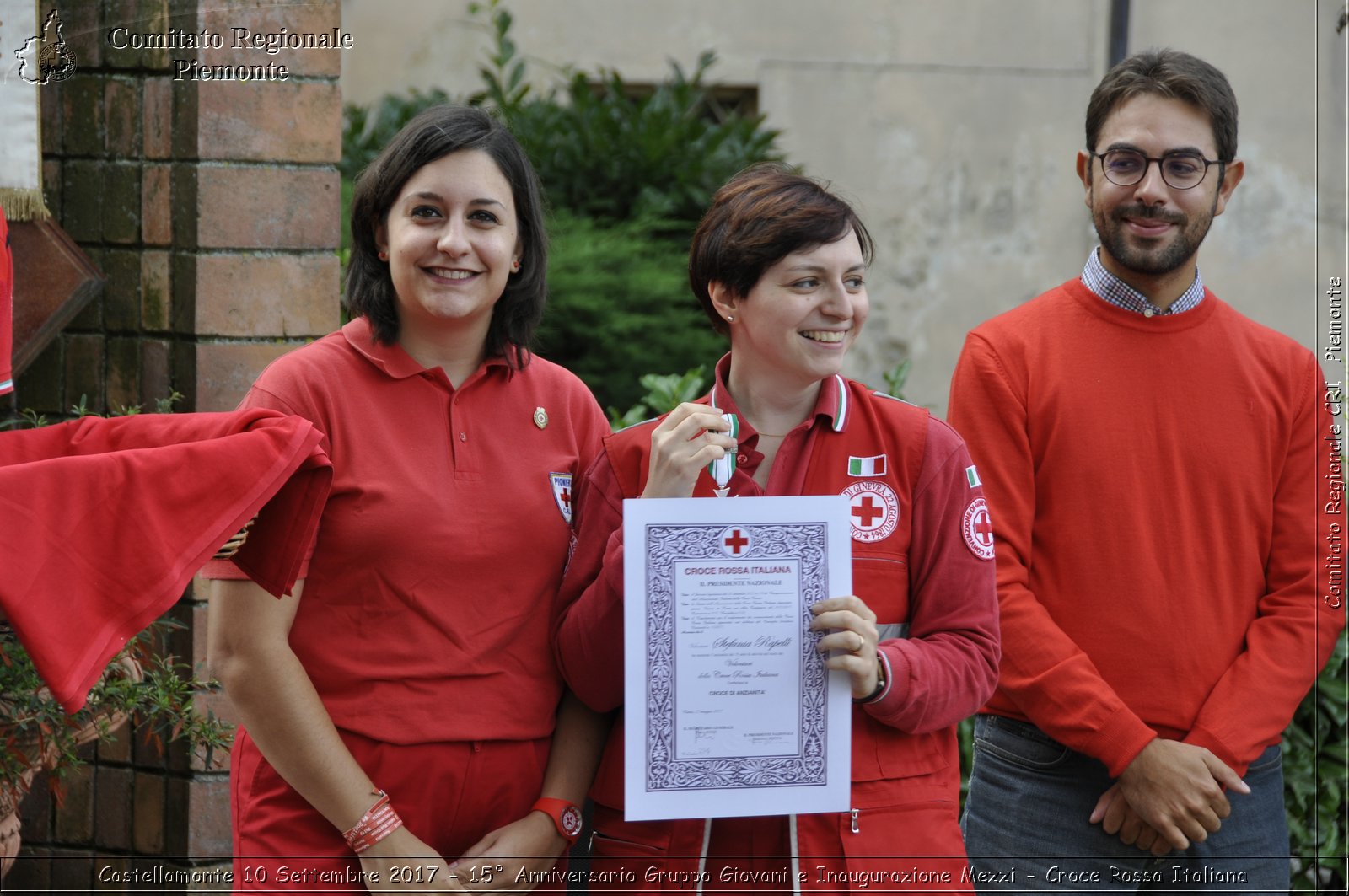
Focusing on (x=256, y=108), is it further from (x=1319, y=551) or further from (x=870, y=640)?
(x=1319, y=551)

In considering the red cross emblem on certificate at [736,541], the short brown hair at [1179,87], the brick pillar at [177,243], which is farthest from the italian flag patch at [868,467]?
the brick pillar at [177,243]

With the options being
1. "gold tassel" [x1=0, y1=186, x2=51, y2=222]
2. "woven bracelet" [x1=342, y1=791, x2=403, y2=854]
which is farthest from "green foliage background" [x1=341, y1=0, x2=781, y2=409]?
"woven bracelet" [x1=342, y1=791, x2=403, y2=854]

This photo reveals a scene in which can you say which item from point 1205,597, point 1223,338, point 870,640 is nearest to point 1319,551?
point 1205,597

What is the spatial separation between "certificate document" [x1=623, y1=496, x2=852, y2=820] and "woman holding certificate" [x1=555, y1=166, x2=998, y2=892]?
0.19 ft

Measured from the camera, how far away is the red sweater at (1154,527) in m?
2.97

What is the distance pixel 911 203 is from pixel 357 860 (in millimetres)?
7504

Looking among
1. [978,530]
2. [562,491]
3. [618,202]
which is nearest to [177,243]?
[562,491]

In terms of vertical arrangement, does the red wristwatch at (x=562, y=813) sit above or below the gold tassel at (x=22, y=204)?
below

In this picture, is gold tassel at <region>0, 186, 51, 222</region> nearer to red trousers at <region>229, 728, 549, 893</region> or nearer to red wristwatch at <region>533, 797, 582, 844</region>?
red trousers at <region>229, 728, 549, 893</region>

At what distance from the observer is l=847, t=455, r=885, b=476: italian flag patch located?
2568 millimetres

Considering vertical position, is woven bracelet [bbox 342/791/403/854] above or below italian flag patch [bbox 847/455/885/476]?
below

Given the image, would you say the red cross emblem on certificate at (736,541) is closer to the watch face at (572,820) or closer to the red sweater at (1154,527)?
the watch face at (572,820)

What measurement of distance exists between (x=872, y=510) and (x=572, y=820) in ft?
2.60

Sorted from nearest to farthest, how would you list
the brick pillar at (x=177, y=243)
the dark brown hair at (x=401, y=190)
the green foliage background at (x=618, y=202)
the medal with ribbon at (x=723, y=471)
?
the medal with ribbon at (x=723, y=471) → the dark brown hair at (x=401, y=190) → the brick pillar at (x=177, y=243) → the green foliage background at (x=618, y=202)
